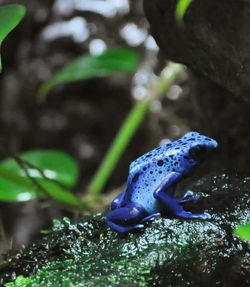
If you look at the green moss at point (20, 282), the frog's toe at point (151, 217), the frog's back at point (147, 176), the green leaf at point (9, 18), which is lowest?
the frog's toe at point (151, 217)

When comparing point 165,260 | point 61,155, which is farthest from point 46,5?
point 165,260

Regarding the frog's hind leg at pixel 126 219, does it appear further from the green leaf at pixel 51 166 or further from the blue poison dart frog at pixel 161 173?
the green leaf at pixel 51 166

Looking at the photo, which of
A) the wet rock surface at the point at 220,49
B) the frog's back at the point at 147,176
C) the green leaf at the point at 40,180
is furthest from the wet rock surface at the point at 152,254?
the green leaf at the point at 40,180

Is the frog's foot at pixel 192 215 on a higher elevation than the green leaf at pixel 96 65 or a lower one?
Answer: lower

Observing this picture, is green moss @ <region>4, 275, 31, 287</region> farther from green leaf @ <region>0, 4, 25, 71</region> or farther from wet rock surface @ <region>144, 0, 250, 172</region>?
wet rock surface @ <region>144, 0, 250, 172</region>

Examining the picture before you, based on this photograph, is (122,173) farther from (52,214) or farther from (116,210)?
(116,210)

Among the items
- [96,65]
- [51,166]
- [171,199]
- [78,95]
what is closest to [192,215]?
[171,199]

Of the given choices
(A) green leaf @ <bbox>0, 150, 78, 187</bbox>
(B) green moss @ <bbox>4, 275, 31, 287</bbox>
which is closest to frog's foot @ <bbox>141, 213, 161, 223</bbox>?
(B) green moss @ <bbox>4, 275, 31, 287</bbox>

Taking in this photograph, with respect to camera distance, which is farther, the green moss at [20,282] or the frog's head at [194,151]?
the frog's head at [194,151]
